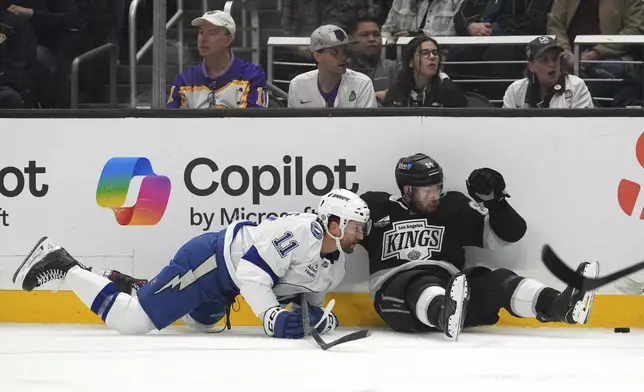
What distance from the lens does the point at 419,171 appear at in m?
4.88

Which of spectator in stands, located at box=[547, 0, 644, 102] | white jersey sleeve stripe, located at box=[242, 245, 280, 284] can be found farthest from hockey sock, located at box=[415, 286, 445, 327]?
spectator in stands, located at box=[547, 0, 644, 102]

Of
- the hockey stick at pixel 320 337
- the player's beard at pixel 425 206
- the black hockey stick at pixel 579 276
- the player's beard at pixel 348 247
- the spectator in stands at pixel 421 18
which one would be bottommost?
the hockey stick at pixel 320 337

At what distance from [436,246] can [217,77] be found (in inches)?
55.1

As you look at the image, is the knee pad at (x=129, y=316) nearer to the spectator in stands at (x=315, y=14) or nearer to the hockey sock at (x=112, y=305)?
the hockey sock at (x=112, y=305)

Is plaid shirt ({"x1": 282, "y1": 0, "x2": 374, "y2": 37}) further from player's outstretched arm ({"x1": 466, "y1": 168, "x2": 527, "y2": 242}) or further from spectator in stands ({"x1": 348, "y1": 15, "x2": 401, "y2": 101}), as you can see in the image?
player's outstretched arm ({"x1": 466, "y1": 168, "x2": 527, "y2": 242})

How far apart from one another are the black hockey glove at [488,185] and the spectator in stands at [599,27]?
1.07 m

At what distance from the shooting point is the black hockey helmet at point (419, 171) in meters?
4.87

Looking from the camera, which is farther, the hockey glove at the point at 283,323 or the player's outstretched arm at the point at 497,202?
the player's outstretched arm at the point at 497,202

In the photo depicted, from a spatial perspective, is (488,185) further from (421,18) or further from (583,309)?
(421,18)

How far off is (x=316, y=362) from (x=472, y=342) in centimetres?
86

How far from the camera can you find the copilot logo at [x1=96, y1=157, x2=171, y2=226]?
524 centimetres

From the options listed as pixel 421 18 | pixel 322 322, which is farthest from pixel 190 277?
pixel 421 18

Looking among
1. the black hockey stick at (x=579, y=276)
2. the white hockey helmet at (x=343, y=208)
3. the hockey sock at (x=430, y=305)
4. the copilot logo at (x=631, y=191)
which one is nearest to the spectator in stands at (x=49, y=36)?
the white hockey helmet at (x=343, y=208)

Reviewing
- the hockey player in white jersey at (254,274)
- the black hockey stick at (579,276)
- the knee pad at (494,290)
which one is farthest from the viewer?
the knee pad at (494,290)
